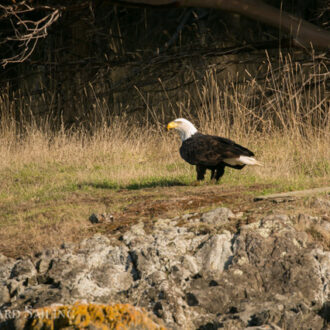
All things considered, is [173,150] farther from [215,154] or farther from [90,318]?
[90,318]

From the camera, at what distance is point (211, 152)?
309 inches

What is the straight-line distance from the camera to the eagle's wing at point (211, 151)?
7.79 m

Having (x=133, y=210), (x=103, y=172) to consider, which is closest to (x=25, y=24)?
(x=103, y=172)

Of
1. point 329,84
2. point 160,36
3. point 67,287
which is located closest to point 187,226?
point 67,287

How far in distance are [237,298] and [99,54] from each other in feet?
36.3

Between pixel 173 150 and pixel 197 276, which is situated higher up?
pixel 173 150

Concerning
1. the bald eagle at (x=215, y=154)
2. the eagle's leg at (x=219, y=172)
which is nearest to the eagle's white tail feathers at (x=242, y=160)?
the bald eagle at (x=215, y=154)

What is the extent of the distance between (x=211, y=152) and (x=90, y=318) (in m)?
4.13

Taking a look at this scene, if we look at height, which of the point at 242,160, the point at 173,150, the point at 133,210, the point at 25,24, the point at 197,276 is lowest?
the point at 197,276

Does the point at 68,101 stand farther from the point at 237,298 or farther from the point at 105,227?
the point at 237,298

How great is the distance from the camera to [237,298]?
15.6 feet

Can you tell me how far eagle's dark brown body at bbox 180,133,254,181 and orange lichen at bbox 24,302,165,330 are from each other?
3.89 metres

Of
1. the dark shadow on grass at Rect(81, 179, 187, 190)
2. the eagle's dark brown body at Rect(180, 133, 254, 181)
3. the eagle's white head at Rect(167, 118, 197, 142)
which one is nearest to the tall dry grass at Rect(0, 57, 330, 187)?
the dark shadow on grass at Rect(81, 179, 187, 190)

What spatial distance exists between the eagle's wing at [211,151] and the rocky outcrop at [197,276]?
227 centimetres
